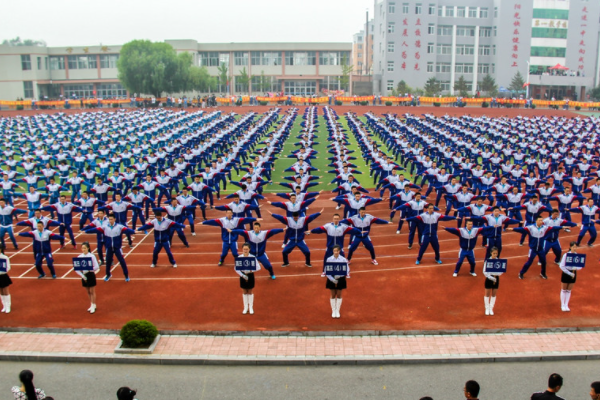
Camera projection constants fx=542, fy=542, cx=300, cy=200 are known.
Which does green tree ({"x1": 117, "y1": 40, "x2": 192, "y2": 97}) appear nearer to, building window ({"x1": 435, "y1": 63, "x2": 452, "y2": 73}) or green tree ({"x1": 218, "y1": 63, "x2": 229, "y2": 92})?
green tree ({"x1": 218, "y1": 63, "x2": 229, "y2": 92})

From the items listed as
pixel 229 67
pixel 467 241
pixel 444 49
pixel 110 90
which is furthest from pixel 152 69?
pixel 467 241

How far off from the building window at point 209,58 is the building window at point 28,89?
2454 cm

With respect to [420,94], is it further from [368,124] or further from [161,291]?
[161,291]

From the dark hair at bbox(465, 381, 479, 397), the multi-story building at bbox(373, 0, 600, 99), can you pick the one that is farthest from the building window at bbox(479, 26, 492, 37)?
the dark hair at bbox(465, 381, 479, 397)

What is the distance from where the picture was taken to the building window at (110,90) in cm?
8231

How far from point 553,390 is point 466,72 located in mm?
77685

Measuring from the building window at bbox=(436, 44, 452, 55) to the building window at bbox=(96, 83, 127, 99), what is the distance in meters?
46.9

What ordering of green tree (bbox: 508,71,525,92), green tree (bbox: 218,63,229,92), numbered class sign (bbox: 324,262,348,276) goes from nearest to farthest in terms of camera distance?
1. numbered class sign (bbox: 324,262,348,276)
2. green tree (bbox: 508,71,525,92)
3. green tree (bbox: 218,63,229,92)

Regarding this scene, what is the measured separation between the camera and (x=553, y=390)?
20.7ft

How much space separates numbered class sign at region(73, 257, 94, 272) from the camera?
10.9 meters

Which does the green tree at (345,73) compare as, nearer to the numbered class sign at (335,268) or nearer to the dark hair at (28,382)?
the numbered class sign at (335,268)

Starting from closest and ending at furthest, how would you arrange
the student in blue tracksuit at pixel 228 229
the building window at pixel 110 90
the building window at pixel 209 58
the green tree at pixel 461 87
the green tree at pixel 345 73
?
1. the student in blue tracksuit at pixel 228 229
2. the green tree at pixel 461 87
3. the green tree at pixel 345 73
4. the building window at pixel 110 90
5. the building window at pixel 209 58

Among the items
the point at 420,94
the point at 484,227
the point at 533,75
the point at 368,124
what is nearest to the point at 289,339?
the point at 484,227

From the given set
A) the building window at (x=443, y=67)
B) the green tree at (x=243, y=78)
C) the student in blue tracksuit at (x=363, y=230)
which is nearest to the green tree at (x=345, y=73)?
the building window at (x=443, y=67)
